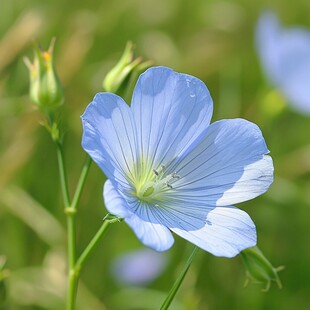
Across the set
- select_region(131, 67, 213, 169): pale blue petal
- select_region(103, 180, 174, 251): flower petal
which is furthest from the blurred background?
select_region(103, 180, 174, 251): flower petal

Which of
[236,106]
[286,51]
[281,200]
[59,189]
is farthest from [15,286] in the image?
[286,51]

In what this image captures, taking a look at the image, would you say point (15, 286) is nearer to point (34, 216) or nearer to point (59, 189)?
point (34, 216)

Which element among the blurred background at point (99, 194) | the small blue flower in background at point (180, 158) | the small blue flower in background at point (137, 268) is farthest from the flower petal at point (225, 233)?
the small blue flower in background at point (137, 268)

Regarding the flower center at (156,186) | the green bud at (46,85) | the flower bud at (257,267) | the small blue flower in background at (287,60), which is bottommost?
the small blue flower in background at (287,60)

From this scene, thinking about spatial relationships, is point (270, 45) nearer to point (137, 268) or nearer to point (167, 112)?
point (137, 268)

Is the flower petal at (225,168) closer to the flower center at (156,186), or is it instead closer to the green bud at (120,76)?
the flower center at (156,186)

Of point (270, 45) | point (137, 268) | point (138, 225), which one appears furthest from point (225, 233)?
point (270, 45)
